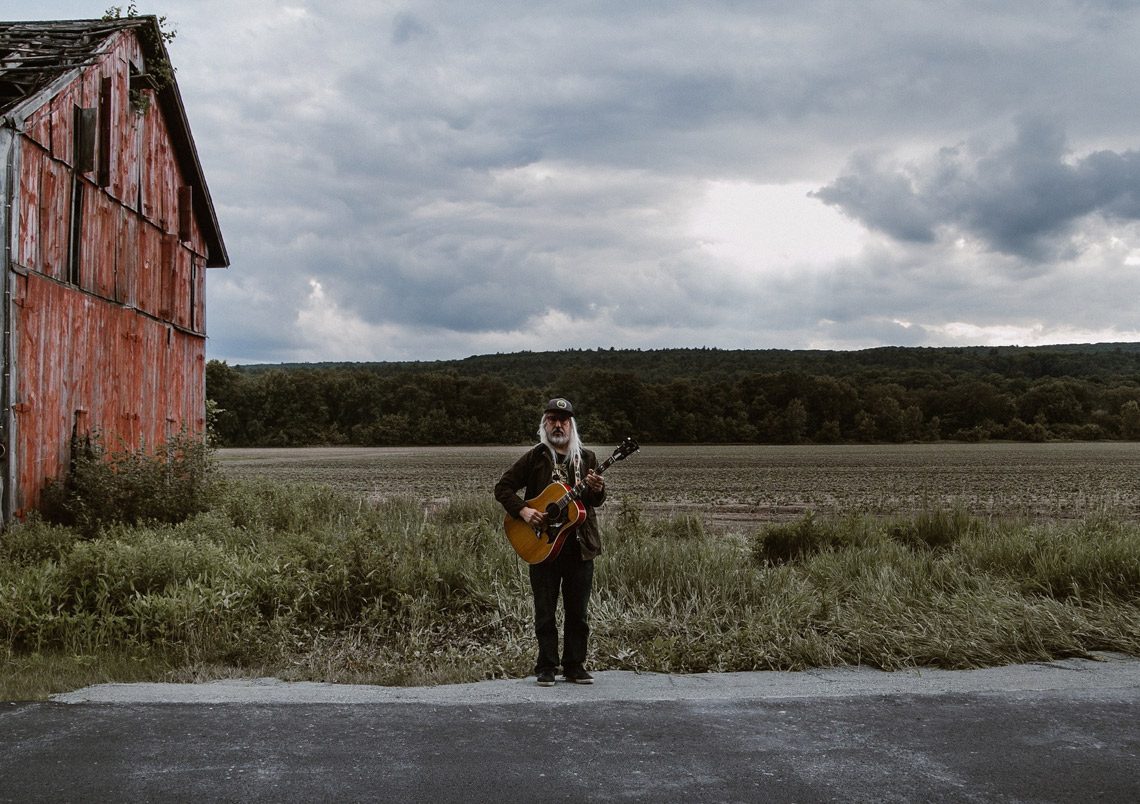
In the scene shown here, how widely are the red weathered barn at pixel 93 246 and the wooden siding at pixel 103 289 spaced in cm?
3

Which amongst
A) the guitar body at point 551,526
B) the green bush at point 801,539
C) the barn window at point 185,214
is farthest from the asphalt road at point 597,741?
the barn window at point 185,214

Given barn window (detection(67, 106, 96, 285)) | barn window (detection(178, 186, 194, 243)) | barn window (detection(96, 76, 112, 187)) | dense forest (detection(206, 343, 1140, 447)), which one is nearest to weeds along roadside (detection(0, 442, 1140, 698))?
barn window (detection(67, 106, 96, 285))

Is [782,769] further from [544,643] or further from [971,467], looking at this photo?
[971,467]

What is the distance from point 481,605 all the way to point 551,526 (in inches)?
121

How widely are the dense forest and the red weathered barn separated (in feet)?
216

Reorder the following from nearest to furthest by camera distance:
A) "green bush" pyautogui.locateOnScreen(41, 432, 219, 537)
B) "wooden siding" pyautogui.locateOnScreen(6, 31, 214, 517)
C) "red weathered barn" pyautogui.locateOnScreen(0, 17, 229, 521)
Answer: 1. "red weathered barn" pyautogui.locateOnScreen(0, 17, 229, 521)
2. "wooden siding" pyautogui.locateOnScreen(6, 31, 214, 517)
3. "green bush" pyautogui.locateOnScreen(41, 432, 219, 537)

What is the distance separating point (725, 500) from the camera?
1054 inches

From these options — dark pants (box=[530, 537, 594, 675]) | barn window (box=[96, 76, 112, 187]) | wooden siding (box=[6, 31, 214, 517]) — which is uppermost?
barn window (box=[96, 76, 112, 187])

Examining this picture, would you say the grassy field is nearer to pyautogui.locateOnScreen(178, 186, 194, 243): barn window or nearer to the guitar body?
pyautogui.locateOnScreen(178, 186, 194, 243): barn window

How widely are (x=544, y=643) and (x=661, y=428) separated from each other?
85.1 metres

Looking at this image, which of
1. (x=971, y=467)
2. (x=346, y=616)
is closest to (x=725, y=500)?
(x=346, y=616)

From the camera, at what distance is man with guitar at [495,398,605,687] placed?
275 inches

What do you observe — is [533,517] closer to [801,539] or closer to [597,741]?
[597,741]

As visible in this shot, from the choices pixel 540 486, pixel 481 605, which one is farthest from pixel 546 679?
pixel 481 605
